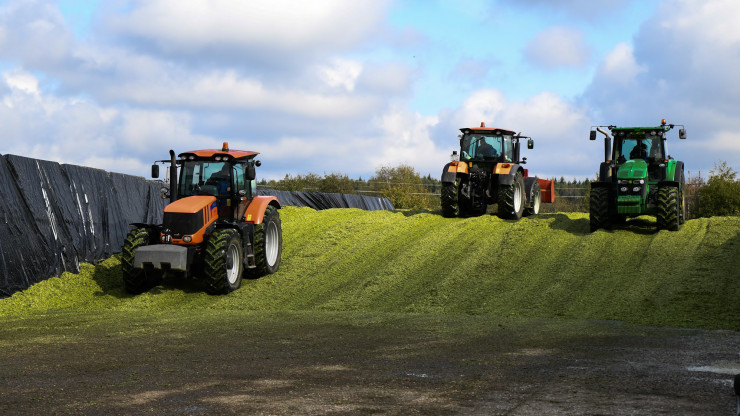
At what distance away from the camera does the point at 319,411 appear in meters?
5.77

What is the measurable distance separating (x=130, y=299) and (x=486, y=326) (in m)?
6.55

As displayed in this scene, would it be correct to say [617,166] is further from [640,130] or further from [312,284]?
[312,284]

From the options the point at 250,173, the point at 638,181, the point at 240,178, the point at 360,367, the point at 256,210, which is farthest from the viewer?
the point at 638,181

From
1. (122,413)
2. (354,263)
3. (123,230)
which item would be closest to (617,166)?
(354,263)

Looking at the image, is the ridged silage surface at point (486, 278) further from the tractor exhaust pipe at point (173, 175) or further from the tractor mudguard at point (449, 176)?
the tractor exhaust pipe at point (173, 175)

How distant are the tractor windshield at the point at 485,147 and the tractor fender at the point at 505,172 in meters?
0.55

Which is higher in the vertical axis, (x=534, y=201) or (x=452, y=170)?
(x=452, y=170)

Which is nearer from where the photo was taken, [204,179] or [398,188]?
[204,179]

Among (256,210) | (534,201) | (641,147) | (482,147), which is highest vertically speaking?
(482,147)

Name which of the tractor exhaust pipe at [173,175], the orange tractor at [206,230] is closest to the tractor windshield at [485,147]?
the orange tractor at [206,230]

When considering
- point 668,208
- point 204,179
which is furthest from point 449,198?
point 204,179

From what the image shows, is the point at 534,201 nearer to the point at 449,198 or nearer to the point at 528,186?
the point at 528,186

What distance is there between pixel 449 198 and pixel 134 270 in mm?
9546

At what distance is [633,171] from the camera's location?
57.3 feet
